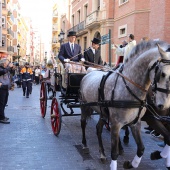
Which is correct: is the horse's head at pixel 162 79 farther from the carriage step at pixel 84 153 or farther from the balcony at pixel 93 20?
the balcony at pixel 93 20

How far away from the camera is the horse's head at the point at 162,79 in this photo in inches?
124

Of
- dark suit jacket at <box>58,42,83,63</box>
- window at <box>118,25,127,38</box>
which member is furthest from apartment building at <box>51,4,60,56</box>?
dark suit jacket at <box>58,42,83,63</box>

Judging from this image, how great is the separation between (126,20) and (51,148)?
49.2 ft

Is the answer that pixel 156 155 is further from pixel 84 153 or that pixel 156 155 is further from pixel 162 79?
pixel 162 79

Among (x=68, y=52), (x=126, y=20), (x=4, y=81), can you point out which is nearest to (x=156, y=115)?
(x=68, y=52)

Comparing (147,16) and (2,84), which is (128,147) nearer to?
(2,84)

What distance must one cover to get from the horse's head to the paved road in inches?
71.0

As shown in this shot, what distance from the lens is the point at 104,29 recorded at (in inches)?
897

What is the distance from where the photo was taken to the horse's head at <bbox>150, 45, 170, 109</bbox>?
3.14m

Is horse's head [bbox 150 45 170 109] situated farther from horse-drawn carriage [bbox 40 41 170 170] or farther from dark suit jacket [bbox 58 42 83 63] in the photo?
dark suit jacket [bbox 58 42 83 63]

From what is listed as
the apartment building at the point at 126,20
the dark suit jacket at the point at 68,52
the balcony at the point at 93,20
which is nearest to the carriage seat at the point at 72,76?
the dark suit jacket at the point at 68,52

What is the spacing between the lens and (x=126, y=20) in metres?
18.9

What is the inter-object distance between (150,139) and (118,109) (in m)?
2.83

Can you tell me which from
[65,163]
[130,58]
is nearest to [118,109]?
[130,58]
